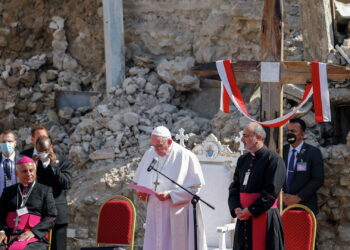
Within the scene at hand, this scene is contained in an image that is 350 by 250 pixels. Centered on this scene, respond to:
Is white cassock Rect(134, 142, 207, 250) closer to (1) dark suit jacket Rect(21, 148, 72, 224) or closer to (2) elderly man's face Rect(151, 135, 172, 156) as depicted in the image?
(2) elderly man's face Rect(151, 135, 172, 156)

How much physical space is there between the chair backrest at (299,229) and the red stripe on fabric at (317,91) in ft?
4.64

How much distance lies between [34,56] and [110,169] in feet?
11.4

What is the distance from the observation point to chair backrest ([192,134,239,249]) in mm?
8211

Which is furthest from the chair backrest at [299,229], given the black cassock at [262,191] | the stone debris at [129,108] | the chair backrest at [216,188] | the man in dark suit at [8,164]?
the man in dark suit at [8,164]

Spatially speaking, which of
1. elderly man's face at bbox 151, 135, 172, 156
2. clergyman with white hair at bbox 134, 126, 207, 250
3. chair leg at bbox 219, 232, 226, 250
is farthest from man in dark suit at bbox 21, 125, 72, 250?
chair leg at bbox 219, 232, 226, 250

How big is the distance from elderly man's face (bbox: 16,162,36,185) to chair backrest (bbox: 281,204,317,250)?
8.22 feet

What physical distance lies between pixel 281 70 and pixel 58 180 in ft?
9.11

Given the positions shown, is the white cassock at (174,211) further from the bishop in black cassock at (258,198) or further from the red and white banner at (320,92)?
the red and white banner at (320,92)

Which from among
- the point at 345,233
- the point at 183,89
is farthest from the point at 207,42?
the point at 345,233

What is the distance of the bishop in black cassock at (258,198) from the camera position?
6.69 metres

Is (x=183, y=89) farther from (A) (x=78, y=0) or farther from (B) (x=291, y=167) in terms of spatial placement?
(B) (x=291, y=167)

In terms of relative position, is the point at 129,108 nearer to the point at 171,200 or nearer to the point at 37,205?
the point at 37,205

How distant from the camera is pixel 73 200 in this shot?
33.6 ft

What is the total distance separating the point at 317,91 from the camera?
824cm
